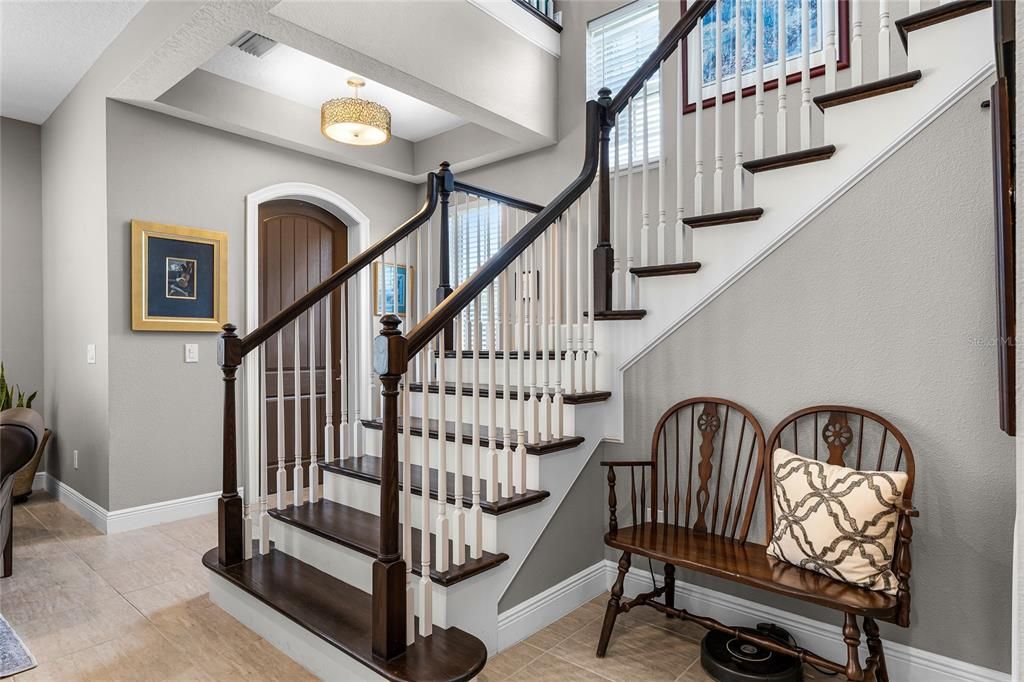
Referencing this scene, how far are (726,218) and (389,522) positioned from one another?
165 cm

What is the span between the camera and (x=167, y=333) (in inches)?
144

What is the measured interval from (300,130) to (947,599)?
440cm

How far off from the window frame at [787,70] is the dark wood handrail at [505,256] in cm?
73

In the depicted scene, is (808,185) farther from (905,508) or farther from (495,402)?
(495,402)

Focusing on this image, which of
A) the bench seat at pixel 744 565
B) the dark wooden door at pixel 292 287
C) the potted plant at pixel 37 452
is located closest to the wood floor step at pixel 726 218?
the bench seat at pixel 744 565

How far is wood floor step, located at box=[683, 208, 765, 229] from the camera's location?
2.18 metres

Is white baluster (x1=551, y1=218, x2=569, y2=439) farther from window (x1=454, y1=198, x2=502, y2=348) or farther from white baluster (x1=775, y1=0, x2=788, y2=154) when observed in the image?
window (x1=454, y1=198, x2=502, y2=348)

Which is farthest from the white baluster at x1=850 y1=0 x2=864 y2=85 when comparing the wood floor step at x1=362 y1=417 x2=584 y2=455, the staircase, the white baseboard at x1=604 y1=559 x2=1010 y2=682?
the white baseboard at x1=604 y1=559 x2=1010 y2=682

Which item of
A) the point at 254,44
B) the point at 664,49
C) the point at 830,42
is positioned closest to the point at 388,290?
the point at 254,44

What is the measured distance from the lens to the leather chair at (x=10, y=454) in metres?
2.50

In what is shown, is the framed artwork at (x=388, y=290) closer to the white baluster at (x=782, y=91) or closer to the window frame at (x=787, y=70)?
the window frame at (x=787, y=70)

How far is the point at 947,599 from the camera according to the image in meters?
1.85

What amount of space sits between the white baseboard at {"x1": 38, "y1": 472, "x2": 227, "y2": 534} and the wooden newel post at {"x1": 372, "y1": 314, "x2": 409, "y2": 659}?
2.52 metres

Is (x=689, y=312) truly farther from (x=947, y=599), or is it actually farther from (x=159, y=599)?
(x=159, y=599)
